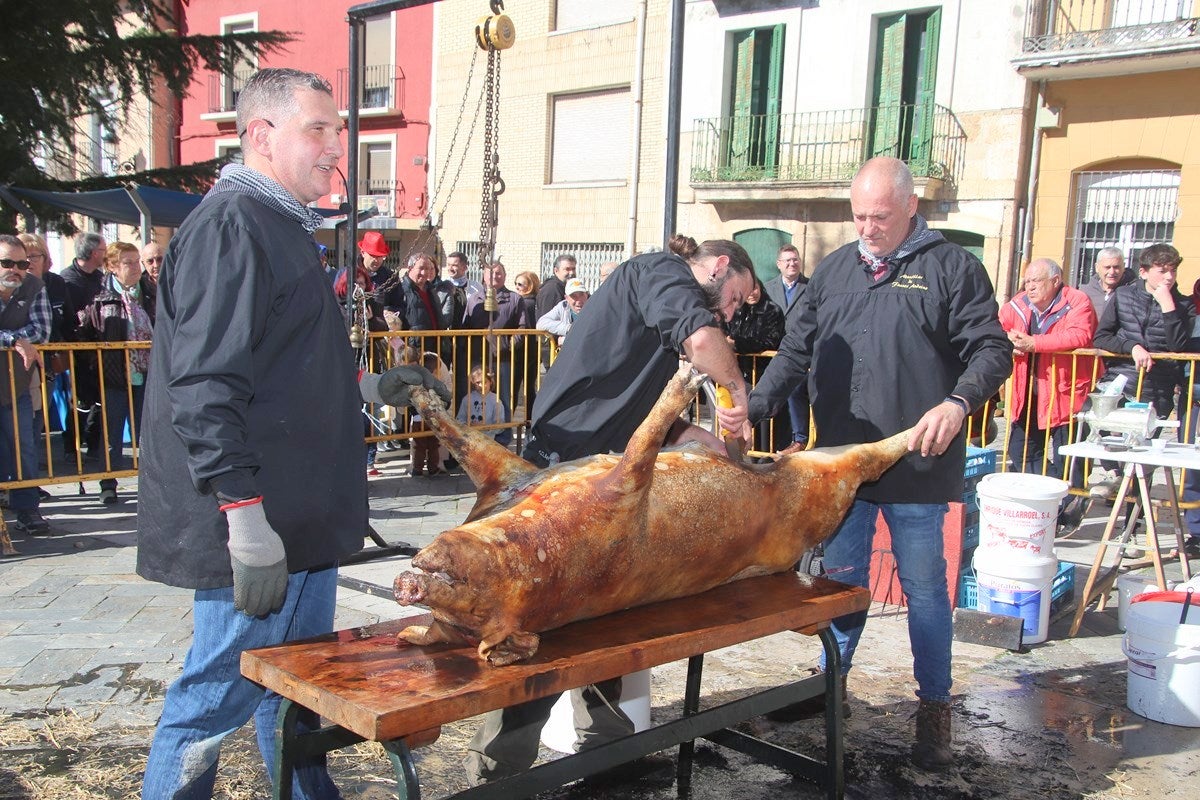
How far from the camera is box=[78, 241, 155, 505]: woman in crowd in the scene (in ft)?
23.8

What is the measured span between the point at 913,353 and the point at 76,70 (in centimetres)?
1110

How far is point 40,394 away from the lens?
6.91m

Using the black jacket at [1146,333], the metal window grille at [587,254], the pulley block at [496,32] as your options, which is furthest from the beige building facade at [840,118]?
the pulley block at [496,32]

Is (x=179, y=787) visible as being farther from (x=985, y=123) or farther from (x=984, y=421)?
(x=985, y=123)

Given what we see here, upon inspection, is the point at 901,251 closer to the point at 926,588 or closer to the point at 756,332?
the point at 926,588

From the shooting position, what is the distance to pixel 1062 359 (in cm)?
710

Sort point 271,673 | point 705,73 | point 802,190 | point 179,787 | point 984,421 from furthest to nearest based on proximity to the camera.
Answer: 1. point 705,73
2. point 802,190
3. point 984,421
4. point 179,787
5. point 271,673

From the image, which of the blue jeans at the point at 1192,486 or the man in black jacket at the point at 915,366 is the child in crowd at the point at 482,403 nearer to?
the man in black jacket at the point at 915,366

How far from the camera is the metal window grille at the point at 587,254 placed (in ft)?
61.3

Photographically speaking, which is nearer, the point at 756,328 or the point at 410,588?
the point at 410,588

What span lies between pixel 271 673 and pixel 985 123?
588 inches

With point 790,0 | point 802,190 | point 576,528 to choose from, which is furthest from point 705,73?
point 576,528

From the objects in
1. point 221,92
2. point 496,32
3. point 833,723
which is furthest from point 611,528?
point 221,92

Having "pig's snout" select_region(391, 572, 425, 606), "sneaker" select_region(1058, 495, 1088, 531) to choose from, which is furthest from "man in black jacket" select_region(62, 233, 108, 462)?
"sneaker" select_region(1058, 495, 1088, 531)
